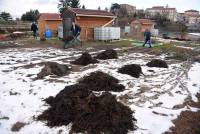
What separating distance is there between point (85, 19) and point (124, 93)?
18049mm

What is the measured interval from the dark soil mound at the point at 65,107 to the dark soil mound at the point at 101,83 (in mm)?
1212

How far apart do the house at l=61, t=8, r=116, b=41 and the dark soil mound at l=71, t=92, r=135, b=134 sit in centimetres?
1809

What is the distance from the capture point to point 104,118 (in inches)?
243

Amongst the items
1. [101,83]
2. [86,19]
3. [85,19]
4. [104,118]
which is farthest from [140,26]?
[104,118]

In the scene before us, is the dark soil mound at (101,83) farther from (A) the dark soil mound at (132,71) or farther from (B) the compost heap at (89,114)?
(A) the dark soil mound at (132,71)

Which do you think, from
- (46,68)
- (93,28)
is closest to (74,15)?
(93,28)

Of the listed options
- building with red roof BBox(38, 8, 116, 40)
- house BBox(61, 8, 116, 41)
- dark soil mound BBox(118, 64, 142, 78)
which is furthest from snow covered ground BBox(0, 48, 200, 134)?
building with red roof BBox(38, 8, 116, 40)

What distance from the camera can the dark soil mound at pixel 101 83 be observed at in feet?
28.9

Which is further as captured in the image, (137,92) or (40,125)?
(137,92)

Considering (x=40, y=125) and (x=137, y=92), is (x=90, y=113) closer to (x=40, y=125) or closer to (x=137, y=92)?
(x=40, y=125)

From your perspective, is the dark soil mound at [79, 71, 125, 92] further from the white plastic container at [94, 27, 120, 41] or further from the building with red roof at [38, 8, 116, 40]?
the building with red roof at [38, 8, 116, 40]

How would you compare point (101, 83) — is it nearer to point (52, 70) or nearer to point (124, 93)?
point (124, 93)

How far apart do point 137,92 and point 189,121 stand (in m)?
2.33

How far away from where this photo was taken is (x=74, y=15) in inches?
979
